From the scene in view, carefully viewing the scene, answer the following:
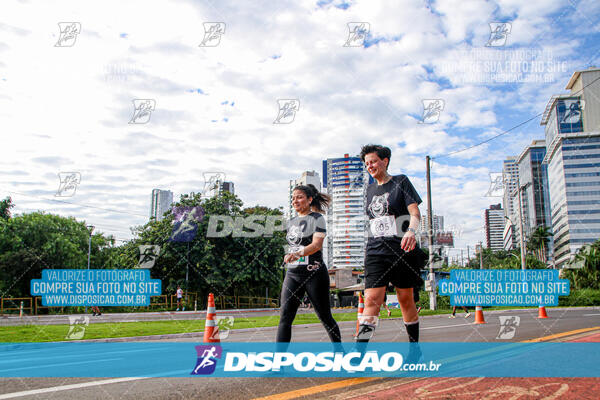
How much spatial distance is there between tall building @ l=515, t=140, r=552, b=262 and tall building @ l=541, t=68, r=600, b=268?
12.7 m

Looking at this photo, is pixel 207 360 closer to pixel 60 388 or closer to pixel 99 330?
pixel 60 388

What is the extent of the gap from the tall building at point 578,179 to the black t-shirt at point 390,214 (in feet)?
443

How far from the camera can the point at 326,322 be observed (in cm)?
423

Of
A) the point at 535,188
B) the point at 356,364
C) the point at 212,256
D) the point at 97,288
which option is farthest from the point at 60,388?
the point at 535,188

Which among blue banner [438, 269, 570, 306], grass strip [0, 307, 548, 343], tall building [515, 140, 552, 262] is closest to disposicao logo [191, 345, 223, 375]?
grass strip [0, 307, 548, 343]

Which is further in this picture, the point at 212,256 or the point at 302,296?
the point at 212,256

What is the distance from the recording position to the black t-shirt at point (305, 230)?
4.30 meters

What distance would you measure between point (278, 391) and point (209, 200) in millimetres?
34382

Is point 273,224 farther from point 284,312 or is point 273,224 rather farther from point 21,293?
point 284,312

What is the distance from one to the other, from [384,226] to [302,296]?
1040mm

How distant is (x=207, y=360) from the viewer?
4625 millimetres

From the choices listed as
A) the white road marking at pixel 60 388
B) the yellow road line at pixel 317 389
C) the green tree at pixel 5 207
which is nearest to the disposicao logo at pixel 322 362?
the yellow road line at pixel 317 389

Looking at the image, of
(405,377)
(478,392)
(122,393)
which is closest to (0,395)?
(122,393)

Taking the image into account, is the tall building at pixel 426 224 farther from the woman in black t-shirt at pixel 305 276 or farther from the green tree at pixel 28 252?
the green tree at pixel 28 252
